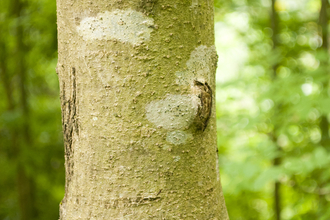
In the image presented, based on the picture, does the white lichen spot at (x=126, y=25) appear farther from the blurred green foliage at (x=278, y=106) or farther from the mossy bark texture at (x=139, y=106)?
the blurred green foliage at (x=278, y=106)

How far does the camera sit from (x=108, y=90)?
1.64ft

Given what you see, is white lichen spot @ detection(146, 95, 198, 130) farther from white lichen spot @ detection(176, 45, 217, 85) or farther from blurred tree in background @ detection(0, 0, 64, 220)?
blurred tree in background @ detection(0, 0, 64, 220)

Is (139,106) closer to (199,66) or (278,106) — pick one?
(199,66)

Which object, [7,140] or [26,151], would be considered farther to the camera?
[7,140]

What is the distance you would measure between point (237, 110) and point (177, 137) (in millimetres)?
3089

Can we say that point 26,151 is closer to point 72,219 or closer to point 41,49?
point 41,49

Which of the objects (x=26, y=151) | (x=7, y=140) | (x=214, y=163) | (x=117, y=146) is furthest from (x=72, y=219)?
(x=7, y=140)

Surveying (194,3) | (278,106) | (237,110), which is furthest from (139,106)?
(237,110)

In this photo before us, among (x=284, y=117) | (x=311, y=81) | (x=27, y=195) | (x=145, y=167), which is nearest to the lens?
(x=145, y=167)

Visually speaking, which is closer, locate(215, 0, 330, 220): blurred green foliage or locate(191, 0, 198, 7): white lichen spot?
locate(191, 0, 198, 7): white lichen spot

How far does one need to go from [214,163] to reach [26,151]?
310 centimetres

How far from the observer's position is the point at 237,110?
3.47 metres

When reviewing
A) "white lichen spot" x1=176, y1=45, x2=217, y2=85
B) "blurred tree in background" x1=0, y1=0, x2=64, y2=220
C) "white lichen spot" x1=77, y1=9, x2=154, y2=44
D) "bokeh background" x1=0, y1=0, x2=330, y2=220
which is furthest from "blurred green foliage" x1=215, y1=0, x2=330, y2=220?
"blurred tree in background" x1=0, y1=0, x2=64, y2=220

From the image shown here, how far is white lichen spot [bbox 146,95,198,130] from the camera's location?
0.50 m
